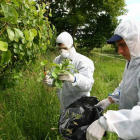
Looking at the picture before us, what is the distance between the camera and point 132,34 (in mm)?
1105

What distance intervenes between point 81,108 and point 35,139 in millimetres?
713

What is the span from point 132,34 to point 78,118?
931mm

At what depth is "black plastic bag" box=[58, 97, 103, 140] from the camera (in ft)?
4.40

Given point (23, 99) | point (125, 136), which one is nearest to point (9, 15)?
point (125, 136)

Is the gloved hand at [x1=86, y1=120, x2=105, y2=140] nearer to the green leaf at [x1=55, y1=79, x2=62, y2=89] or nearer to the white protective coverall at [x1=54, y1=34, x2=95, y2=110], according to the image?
the green leaf at [x1=55, y1=79, x2=62, y2=89]

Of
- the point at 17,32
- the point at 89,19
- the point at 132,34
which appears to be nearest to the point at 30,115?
the point at 17,32

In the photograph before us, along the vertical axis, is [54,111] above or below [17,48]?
below

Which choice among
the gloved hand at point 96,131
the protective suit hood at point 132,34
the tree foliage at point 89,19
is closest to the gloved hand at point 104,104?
the gloved hand at point 96,131

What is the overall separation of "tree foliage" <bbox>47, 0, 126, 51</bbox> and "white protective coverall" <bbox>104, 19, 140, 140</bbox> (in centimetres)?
964

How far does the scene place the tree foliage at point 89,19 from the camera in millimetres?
10703

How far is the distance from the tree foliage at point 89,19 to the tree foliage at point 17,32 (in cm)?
935

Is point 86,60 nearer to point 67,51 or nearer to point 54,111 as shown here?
point 67,51

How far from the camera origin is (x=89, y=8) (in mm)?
11125

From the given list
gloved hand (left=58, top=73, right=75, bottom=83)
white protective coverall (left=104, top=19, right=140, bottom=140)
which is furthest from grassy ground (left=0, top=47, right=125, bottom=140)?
white protective coverall (left=104, top=19, right=140, bottom=140)
